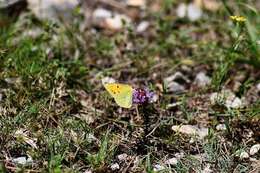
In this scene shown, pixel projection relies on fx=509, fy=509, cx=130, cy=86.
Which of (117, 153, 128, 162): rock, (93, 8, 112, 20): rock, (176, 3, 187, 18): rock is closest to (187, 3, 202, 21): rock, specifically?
(176, 3, 187, 18): rock

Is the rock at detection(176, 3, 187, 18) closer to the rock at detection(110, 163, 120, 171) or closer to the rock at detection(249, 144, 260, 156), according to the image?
the rock at detection(249, 144, 260, 156)

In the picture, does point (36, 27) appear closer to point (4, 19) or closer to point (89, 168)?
point (4, 19)

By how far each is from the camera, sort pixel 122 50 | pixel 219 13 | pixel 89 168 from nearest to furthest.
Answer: pixel 89 168 → pixel 122 50 → pixel 219 13

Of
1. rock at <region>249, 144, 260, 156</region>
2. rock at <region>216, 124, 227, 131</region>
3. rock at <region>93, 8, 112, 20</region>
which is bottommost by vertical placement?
rock at <region>249, 144, 260, 156</region>

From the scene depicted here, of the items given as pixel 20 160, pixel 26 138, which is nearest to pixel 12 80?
pixel 26 138

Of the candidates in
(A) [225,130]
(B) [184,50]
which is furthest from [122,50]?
(A) [225,130]

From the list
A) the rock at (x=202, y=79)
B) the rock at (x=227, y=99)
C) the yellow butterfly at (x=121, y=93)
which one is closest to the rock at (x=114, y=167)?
the yellow butterfly at (x=121, y=93)
